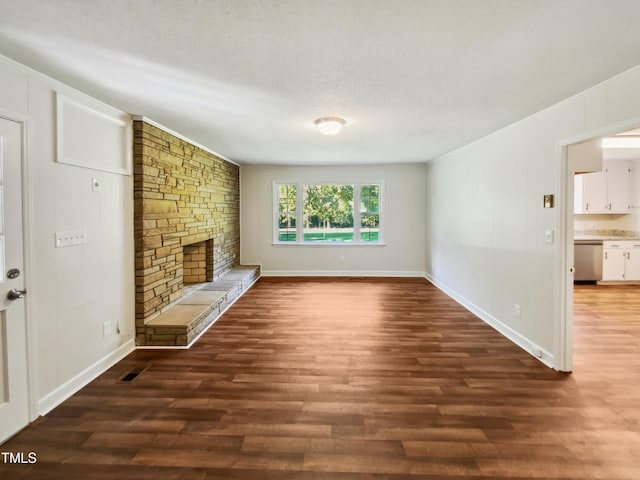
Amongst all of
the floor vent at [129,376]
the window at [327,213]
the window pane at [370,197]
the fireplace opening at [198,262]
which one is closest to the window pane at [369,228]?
the window at [327,213]

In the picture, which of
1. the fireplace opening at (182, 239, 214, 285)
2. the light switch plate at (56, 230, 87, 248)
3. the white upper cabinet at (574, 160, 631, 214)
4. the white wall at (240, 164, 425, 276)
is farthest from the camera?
the white wall at (240, 164, 425, 276)

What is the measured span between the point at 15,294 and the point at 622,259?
841cm

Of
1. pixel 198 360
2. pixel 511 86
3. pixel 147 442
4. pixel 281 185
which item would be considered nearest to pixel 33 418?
pixel 147 442

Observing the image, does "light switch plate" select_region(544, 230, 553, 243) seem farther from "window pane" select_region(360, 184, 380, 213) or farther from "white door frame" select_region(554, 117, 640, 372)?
"window pane" select_region(360, 184, 380, 213)

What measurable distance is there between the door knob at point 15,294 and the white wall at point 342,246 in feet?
16.3

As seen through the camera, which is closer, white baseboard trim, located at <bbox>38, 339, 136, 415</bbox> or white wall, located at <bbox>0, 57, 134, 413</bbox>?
white wall, located at <bbox>0, 57, 134, 413</bbox>

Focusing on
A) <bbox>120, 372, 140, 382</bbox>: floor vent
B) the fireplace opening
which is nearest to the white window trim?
the fireplace opening

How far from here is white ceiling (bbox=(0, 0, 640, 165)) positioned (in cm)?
150

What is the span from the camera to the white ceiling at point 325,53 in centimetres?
150

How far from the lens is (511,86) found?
2379 millimetres

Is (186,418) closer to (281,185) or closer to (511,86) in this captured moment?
(511,86)

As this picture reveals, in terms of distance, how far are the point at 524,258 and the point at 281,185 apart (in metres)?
4.92

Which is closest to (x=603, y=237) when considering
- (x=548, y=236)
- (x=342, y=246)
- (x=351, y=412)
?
(x=548, y=236)

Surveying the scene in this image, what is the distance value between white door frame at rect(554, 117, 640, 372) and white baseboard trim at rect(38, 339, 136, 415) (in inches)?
156
